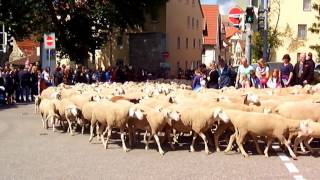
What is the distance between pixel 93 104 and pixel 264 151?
4.32 m

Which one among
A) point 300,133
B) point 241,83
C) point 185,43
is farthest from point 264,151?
point 185,43

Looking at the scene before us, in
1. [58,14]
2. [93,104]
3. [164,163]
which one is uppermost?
[58,14]

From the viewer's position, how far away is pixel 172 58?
56.3 m

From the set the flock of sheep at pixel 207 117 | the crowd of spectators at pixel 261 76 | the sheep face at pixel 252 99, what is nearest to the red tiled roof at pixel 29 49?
the crowd of spectators at pixel 261 76

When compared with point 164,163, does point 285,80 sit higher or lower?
higher

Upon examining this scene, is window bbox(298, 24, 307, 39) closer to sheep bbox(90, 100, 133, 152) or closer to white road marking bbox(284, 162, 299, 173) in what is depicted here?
sheep bbox(90, 100, 133, 152)

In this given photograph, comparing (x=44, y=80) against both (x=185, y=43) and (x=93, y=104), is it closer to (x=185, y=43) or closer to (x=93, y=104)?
(x=93, y=104)

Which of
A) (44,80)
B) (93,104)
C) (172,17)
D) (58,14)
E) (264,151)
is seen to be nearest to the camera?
(264,151)

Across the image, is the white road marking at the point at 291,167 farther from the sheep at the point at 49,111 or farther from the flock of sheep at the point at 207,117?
the sheep at the point at 49,111

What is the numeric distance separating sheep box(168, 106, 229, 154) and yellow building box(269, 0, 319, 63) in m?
46.1

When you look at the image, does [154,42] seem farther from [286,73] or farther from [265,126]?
[265,126]

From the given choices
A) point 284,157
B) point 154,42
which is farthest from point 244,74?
point 154,42

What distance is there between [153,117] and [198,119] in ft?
3.12

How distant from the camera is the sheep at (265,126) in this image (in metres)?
11.3
